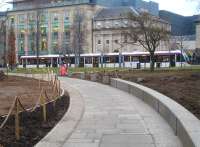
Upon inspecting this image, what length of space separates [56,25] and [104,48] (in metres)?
17.9

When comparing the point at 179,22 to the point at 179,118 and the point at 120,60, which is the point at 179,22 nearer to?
the point at 120,60

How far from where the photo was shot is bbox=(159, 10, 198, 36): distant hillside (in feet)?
498

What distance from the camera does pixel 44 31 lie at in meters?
137

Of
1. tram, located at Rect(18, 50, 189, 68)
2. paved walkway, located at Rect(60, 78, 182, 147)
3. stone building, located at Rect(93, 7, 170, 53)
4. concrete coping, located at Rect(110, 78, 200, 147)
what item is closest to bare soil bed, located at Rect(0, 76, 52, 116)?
paved walkway, located at Rect(60, 78, 182, 147)

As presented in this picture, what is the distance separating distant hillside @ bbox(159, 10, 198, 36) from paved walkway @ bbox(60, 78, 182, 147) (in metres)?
133

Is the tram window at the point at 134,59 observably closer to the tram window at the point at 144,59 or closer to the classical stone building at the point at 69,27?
the tram window at the point at 144,59

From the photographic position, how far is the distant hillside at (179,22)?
151750mm

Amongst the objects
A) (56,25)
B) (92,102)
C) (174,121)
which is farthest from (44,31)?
(174,121)

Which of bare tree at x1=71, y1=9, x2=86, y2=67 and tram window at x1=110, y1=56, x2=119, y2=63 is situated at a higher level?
bare tree at x1=71, y1=9, x2=86, y2=67

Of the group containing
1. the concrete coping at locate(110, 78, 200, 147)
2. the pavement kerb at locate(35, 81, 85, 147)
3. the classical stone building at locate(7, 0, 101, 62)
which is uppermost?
the classical stone building at locate(7, 0, 101, 62)

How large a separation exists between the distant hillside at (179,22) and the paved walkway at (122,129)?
133 meters

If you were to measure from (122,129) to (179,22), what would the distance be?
493 feet

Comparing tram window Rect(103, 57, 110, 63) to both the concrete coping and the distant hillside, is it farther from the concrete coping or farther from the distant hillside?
the distant hillside

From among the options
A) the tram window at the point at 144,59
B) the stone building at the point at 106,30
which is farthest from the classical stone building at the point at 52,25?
the tram window at the point at 144,59
